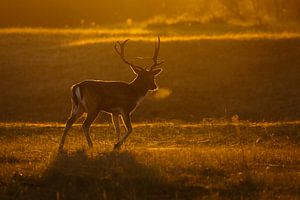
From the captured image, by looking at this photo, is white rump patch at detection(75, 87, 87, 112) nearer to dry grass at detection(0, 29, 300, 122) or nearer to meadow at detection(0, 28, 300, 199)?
meadow at detection(0, 28, 300, 199)

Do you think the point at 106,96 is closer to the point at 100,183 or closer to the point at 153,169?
the point at 153,169

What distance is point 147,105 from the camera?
32.1m

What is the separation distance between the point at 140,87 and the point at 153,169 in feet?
16.9

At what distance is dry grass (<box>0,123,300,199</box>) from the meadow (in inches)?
0.9

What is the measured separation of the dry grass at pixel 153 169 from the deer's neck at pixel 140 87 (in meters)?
1.20

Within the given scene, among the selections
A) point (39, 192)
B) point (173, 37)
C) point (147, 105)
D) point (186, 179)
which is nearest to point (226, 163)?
point (186, 179)

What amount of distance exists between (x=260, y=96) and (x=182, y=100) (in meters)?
3.13

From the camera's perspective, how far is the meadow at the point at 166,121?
12.9m

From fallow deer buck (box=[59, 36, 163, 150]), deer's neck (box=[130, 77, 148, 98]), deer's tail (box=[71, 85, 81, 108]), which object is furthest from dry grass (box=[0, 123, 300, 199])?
deer's neck (box=[130, 77, 148, 98])

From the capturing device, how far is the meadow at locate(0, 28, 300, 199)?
42.3 feet

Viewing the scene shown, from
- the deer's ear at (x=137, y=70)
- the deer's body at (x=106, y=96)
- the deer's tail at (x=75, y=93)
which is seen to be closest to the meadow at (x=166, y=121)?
the deer's body at (x=106, y=96)

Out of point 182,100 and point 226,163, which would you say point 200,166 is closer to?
point 226,163

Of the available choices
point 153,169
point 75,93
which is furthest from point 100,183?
point 75,93

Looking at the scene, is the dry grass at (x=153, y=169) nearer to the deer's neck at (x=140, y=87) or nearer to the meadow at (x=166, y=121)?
the meadow at (x=166, y=121)
